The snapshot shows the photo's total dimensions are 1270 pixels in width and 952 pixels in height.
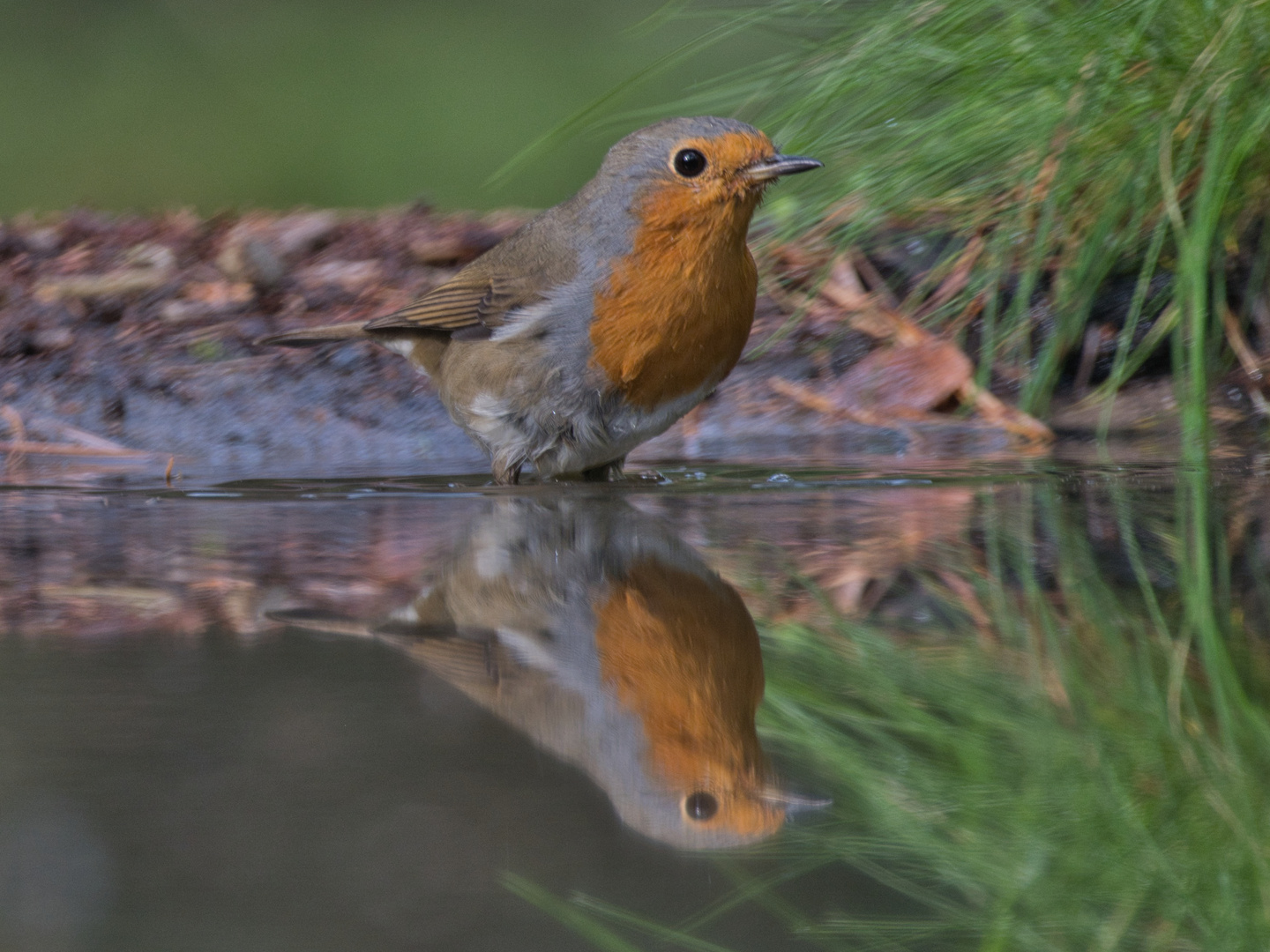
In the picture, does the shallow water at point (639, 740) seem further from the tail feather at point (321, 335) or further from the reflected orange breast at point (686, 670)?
the tail feather at point (321, 335)

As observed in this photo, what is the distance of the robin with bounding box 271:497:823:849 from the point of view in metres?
1.27

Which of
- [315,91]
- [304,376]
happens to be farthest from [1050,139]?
[315,91]

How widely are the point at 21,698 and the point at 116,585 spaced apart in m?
0.65

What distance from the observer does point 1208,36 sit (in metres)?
3.79

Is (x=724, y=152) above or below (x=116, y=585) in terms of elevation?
above

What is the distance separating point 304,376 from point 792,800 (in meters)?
3.91

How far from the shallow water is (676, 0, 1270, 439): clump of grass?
5.14 ft

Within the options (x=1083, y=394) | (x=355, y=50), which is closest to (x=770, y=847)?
(x=1083, y=394)

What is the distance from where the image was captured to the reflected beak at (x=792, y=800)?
1252 mm

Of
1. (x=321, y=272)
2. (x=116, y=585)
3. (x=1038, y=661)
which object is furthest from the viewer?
(x=321, y=272)

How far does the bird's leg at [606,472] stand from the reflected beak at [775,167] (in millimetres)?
864

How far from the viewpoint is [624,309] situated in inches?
142

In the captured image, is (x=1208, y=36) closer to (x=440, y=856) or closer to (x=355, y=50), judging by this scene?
(x=440, y=856)

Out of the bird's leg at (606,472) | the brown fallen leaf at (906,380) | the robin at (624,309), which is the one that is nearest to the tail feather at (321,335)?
the robin at (624,309)
